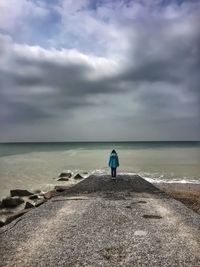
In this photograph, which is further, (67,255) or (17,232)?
(17,232)

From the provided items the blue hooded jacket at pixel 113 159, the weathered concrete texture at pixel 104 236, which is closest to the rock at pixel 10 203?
the weathered concrete texture at pixel 104 236

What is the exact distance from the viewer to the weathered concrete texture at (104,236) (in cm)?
937

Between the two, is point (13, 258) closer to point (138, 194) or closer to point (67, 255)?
point (67, 255)

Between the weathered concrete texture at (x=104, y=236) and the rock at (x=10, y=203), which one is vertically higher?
the weathered concrete texture at (x=104, y=236)

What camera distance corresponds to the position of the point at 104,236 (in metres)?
11.4

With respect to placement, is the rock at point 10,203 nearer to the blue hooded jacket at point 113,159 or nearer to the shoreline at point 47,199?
the shoreline at point 47,199

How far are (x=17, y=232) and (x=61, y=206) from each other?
494cm

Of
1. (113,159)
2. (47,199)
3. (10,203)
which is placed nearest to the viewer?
(47,199)

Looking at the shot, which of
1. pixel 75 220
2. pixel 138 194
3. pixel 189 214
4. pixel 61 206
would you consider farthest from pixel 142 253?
pixel 138 194

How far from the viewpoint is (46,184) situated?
36.3 metres

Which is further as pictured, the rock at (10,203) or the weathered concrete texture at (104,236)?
the rock at (10,203)

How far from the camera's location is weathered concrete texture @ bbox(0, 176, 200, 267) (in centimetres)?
937

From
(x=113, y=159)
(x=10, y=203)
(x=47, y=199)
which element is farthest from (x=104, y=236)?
(x=113, y=159)

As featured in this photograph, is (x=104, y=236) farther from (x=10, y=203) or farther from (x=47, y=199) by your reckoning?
(x=10, y=203)
